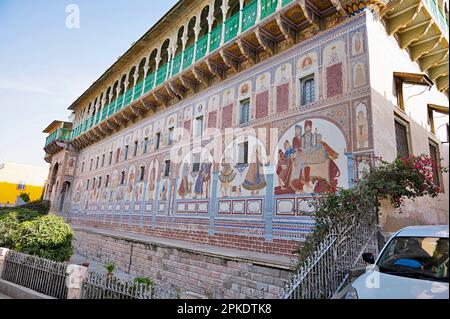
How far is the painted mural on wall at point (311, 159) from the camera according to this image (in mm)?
7439

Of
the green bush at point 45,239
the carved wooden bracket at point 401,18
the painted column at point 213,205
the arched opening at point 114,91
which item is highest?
the arched opening at point 114,91

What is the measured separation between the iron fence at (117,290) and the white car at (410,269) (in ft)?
8.44

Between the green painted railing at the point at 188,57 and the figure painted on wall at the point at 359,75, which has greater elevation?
the green painted railing at the point at 188,57

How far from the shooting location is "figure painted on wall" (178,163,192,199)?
39.1ft

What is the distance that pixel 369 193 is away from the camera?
5.82 metres

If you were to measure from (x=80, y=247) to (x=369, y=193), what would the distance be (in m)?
15.2

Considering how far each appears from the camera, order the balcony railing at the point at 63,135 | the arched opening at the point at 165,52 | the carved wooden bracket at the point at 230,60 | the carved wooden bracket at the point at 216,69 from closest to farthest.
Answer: the carved wooden bracket at the point at 230,60, the carved wooden bracket at the point at 216,69, the arched opening at the point at 165,52, the balcony railing at the point at 63,135

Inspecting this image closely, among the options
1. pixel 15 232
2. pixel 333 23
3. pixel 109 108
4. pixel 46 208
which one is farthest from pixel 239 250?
pixel 46 208

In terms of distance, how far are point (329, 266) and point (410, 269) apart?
132 cm

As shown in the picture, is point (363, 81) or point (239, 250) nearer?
point (363, 81)

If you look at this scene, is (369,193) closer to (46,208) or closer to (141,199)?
(141,199)

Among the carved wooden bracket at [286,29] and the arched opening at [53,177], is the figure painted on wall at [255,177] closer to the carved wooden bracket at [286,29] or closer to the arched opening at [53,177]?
the carved wooden bracket at [286,29]

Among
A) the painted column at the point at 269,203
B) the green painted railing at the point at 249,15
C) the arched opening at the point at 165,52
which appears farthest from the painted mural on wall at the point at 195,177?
the arched opening at the point at 165,52

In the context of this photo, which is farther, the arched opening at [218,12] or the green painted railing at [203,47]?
the arched opening at [218,12]
